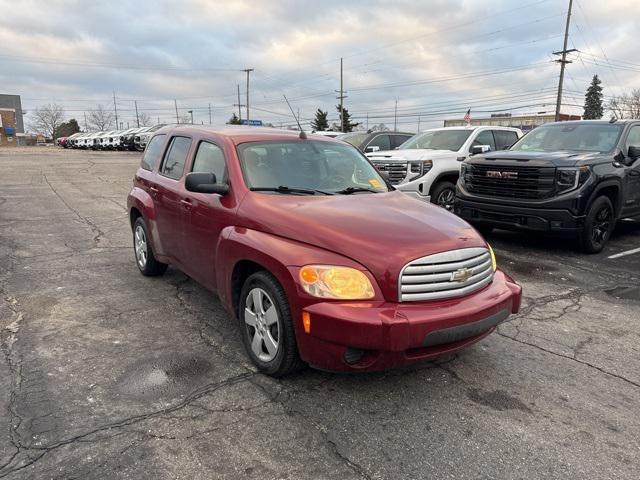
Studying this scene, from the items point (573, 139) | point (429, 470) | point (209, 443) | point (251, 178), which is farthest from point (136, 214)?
point (573, 139)

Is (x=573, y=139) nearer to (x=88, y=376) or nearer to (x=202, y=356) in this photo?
(x=202, y=356)

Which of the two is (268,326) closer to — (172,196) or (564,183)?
(172,196)

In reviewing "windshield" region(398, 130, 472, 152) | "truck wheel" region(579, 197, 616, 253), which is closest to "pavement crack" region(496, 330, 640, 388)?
"truck wheel" region(579, 197, 616, 253)

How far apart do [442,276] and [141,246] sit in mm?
3957

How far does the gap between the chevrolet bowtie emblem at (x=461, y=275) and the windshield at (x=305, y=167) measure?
1331mm

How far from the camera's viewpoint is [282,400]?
3191mm

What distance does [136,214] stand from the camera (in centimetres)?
595

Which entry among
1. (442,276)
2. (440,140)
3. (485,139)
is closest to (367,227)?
(442,276)

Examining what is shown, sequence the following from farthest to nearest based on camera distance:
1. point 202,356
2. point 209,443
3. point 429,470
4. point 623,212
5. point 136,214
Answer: point 623,212 < point 136,214 < point 202,356 < point 209,443 < point 429,470

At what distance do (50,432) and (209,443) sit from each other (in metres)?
0.92

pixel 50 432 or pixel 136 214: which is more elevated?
pixel 136 214

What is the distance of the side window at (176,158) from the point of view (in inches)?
192

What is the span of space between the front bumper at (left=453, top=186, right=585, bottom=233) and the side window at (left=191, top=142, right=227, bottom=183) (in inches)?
178

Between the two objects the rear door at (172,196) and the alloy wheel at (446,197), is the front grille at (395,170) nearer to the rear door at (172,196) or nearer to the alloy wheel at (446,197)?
the alloy wheel at (446,197)
